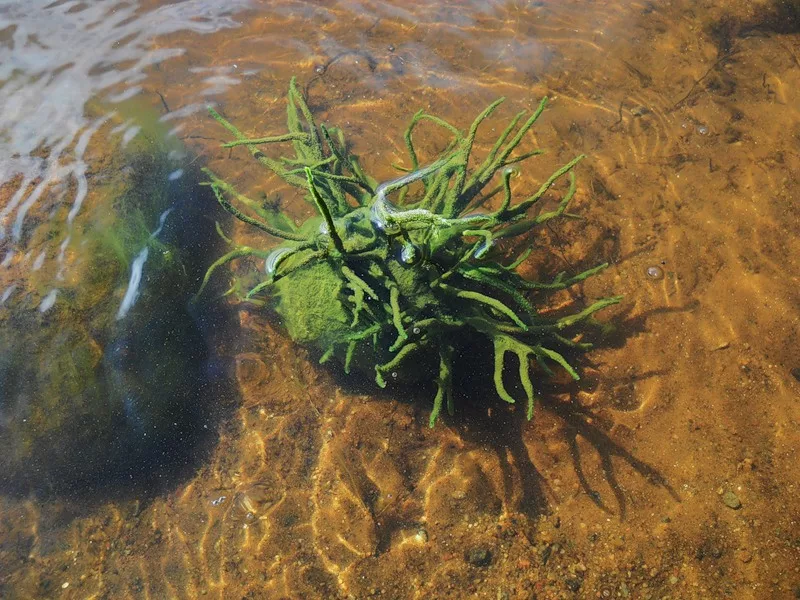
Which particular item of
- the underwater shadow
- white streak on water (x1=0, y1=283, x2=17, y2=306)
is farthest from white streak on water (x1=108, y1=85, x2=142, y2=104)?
white streak on water (x1=0, y1=283, x2=17, y2=306)

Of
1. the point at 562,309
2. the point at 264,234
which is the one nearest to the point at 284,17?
the point at 264,234

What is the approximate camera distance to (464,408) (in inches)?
137

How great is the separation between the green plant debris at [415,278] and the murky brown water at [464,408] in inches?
22.9

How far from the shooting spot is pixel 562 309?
3.58 metres

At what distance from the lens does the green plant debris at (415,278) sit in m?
2.79

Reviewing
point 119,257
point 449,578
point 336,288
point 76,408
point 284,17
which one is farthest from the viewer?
point 284,17

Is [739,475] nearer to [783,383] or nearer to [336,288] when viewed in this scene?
[783,383]

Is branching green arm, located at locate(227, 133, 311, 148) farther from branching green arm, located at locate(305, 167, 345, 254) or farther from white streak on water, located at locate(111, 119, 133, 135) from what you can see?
white streak on water, located at locate(111, 119, 133, 135)

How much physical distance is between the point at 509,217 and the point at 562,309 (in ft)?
3.28

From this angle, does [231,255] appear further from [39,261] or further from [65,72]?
[65,72]

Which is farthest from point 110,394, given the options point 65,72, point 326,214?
point 65,72

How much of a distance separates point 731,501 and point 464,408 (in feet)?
5.41

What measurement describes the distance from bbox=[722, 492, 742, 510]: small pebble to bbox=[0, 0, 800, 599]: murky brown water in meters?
0.01

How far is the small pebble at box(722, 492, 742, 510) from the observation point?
2955 millimetres
